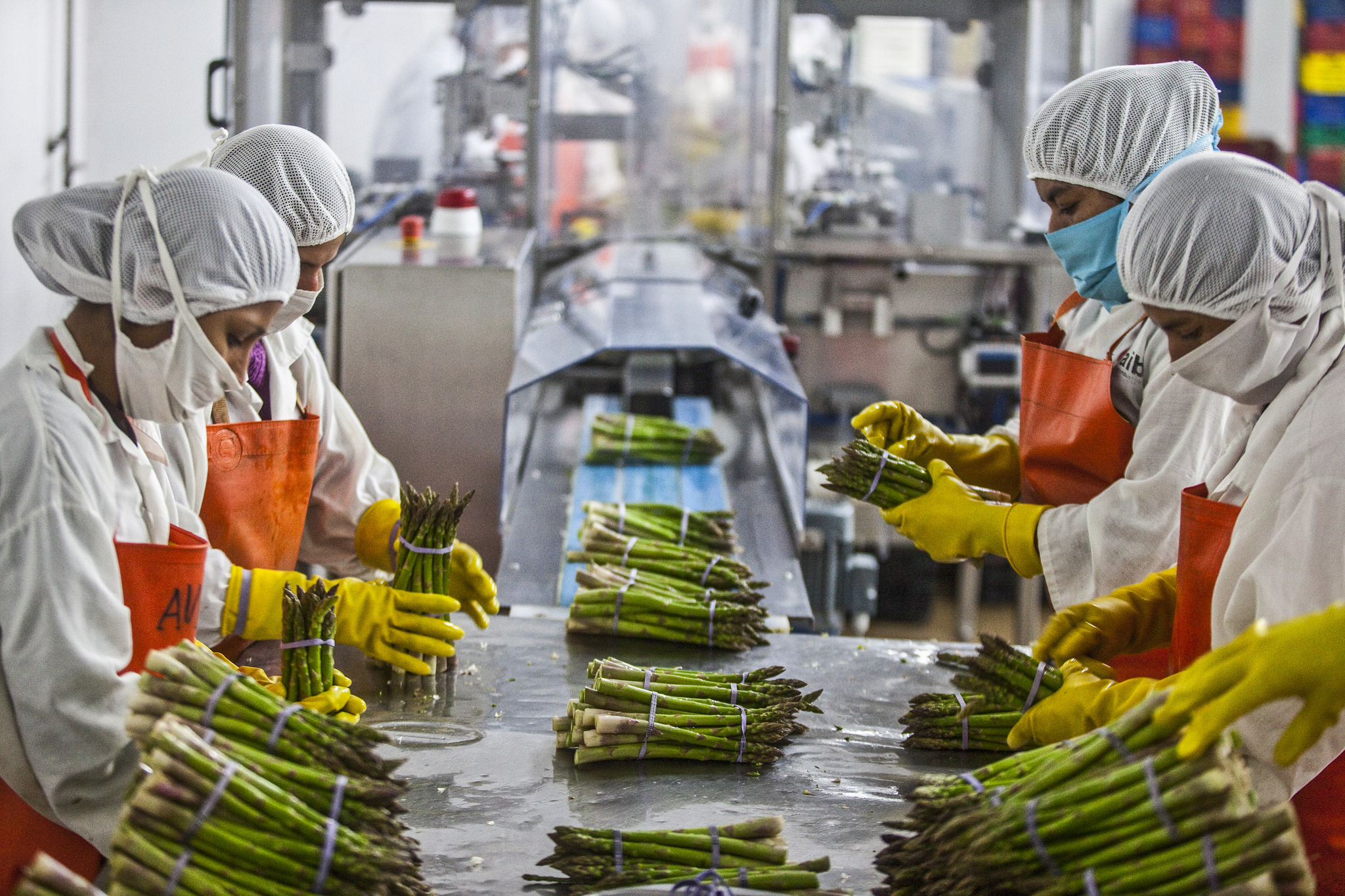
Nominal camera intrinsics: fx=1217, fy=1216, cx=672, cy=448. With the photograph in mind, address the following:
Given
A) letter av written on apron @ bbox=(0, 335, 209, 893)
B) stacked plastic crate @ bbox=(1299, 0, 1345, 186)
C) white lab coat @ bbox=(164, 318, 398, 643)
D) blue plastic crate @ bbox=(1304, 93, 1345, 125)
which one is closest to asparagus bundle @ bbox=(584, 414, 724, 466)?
white lab coat @ bbox=(164, 318, 398, 643)

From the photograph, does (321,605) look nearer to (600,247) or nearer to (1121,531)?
(1121,531)

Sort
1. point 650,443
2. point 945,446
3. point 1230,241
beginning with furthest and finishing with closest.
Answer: point 650,443
point 945,446
point 1230,241

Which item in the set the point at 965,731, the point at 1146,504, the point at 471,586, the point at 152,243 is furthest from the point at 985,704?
the point at 152,243

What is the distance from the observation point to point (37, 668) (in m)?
1.84

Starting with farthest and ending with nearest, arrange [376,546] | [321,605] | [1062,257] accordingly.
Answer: [376,546], [1062,257], [321,605]

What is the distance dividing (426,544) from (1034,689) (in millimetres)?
1367

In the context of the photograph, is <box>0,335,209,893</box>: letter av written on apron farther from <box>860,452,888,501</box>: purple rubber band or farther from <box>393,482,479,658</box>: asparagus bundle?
<box>860,452,888,501</box>: purple rubber band

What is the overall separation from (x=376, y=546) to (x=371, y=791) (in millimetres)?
1454

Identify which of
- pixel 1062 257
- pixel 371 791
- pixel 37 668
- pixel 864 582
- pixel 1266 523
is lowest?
pixel 864 582

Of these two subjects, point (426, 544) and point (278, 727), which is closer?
point (278, 727)

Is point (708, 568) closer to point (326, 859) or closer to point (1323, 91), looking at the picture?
point (326, 859)

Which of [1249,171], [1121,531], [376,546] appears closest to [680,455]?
[376,546]

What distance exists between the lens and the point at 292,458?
118 inches

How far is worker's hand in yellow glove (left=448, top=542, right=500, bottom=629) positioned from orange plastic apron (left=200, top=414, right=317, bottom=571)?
0.45 metres
